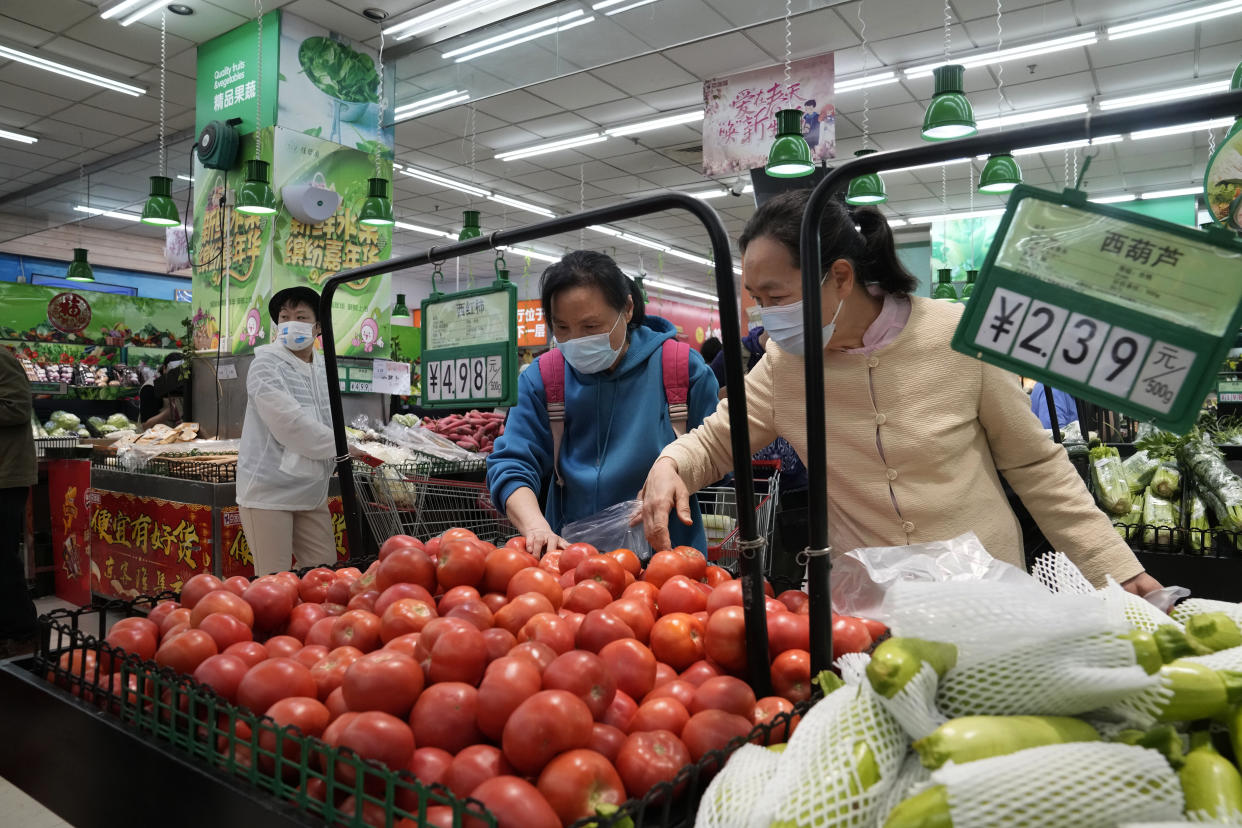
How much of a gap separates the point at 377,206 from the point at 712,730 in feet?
19.8

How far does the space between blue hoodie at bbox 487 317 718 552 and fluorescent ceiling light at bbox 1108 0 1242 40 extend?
684cm

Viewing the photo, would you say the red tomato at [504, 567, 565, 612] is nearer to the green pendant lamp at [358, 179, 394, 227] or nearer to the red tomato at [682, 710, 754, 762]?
the red tomato at [682, 710, 754, 762]

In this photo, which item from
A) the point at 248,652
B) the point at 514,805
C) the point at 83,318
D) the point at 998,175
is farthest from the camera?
the point at 83,318

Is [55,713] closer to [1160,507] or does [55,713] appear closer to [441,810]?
[441,810]

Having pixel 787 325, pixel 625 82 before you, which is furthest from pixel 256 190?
pixel 787 325

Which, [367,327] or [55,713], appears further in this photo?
[367,327]

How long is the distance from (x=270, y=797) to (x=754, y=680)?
662 mm

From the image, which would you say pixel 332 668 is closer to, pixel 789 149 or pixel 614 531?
pixel 614 531

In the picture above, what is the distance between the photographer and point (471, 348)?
1.85m

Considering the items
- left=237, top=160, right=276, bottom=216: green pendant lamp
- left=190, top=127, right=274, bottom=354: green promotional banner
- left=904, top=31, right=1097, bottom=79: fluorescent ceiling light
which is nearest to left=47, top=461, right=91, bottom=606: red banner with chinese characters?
left=190, top=127, right=274, bottom=354: green promotional banner

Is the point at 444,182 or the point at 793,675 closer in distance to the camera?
the point at 793,675

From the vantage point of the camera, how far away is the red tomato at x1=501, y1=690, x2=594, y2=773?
977mm

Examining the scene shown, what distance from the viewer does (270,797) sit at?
988mm

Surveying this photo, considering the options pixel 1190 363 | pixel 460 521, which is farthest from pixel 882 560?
pixel 460 521
